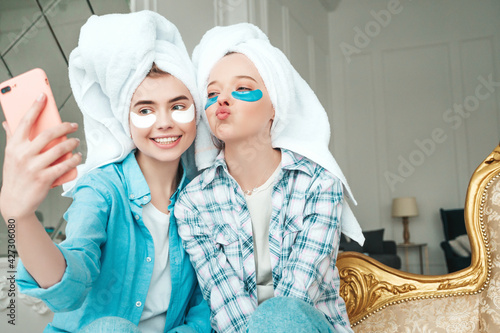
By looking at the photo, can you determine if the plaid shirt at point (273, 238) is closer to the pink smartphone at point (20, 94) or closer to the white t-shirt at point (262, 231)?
the white t-shirt at point (262, 231)

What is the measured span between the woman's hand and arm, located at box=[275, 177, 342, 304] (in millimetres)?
626

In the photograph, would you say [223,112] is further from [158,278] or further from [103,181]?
[158,278]

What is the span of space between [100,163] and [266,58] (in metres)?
0.52

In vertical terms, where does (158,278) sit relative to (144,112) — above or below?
below

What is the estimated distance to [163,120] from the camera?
121 cm

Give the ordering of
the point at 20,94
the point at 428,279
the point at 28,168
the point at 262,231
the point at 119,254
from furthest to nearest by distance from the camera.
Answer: the point at 428,279 → the point at 262,231 → the point at 119,254 → the point at 20,94 → the point at 28,168

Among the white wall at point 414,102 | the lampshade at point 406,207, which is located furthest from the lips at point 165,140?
the white wall at point 414,102

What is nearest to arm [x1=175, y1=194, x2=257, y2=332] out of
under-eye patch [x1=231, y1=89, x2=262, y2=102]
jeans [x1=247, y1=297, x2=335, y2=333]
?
jeans [x1=247, y1=297, x2=335, y2=333]

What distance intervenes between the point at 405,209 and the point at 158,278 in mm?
4972

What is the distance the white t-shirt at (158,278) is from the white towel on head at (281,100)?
203mm

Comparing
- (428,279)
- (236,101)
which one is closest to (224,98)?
(236,101)

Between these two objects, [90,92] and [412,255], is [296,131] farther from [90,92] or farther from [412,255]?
[412,255]

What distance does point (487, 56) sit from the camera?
596 cm

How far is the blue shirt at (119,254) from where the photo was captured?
1054 millimetres
